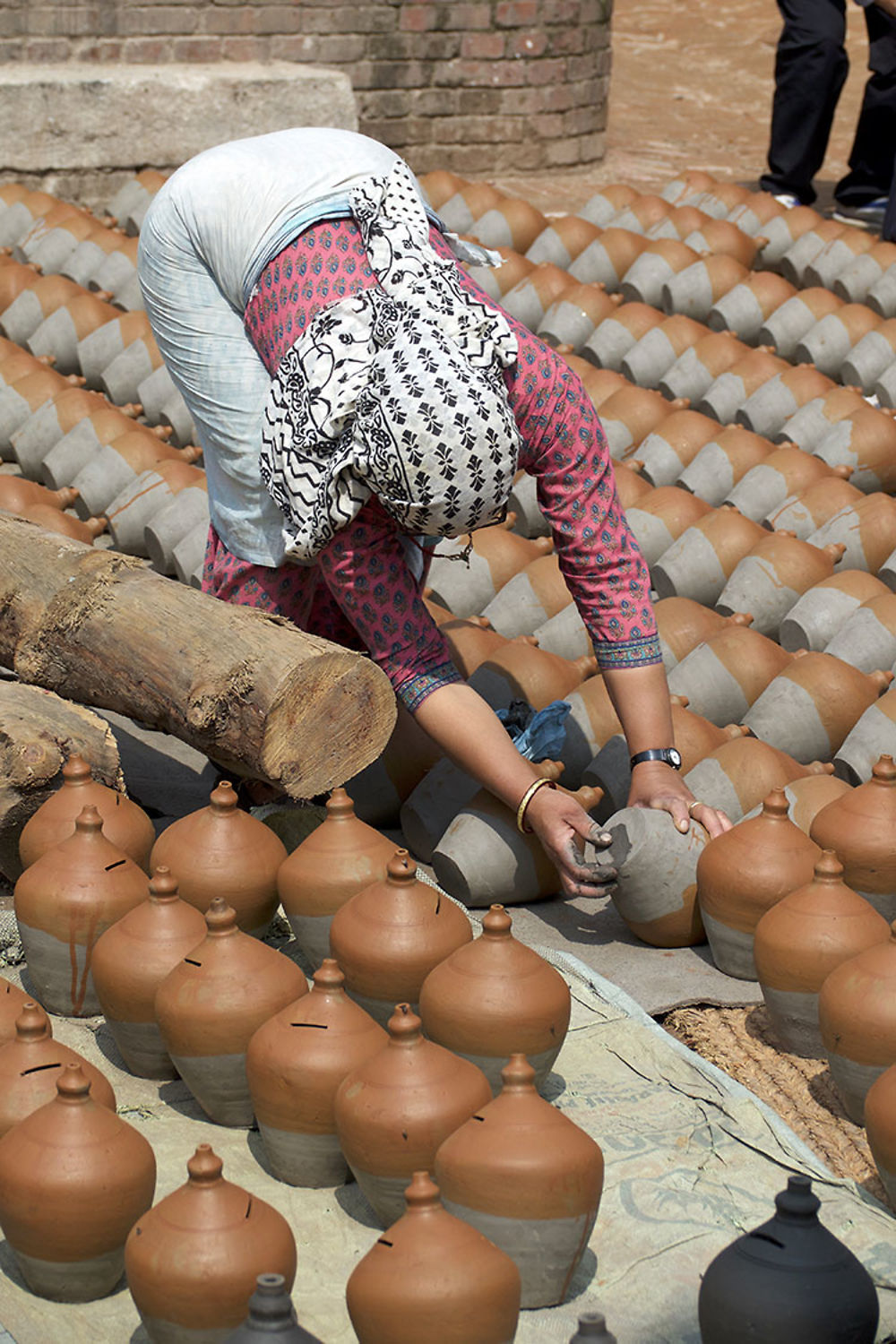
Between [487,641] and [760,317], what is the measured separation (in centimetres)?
296

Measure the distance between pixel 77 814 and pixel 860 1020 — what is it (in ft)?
4.58

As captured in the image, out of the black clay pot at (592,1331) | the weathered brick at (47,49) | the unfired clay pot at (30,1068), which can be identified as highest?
the black clay pot at (592,1331)

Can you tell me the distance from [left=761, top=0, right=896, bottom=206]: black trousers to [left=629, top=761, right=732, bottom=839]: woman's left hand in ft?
19.3

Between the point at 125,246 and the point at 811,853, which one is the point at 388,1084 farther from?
the point at 125,246

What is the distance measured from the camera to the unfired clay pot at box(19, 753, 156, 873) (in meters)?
3.03

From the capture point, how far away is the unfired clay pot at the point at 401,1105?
223 centimetres

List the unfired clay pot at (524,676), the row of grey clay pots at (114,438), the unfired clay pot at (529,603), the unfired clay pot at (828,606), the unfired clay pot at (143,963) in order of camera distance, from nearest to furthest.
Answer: the unfired clay pot at (143,963) → the unfired clay pot at (524,676) → the unfired clay pot at (828,606) → the unfired clay pot at (529,603) → the row of grey clay pots at (114,438)

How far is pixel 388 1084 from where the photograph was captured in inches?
88.5

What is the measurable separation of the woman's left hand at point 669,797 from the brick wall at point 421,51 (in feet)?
20.0

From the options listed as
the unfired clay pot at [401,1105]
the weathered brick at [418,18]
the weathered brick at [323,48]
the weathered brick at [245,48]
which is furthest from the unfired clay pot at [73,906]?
the weathered brick at [418,18]

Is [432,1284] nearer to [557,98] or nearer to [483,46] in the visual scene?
[483,46]

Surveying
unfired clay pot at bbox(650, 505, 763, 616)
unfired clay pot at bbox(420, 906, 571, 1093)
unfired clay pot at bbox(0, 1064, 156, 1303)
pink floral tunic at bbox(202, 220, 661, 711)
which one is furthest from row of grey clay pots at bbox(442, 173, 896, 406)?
unfired clay pot at bbox(0, 1064, 156, 1303)

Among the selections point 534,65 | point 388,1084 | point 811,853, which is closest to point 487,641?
point 811,853

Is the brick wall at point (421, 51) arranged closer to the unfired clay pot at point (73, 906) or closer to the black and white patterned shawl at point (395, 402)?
the black and white patterned shawl at point (395, 402)
